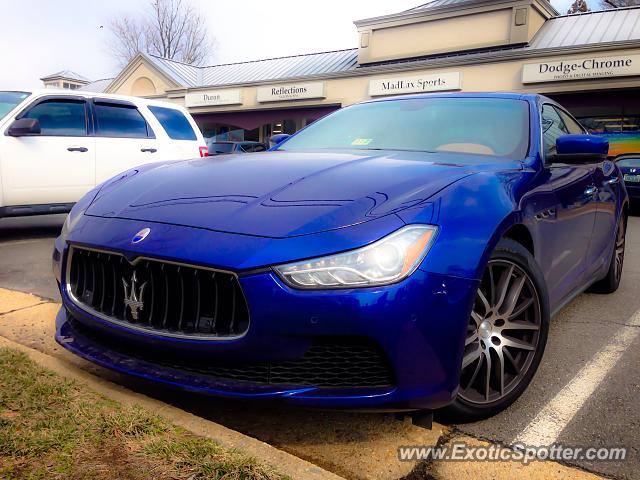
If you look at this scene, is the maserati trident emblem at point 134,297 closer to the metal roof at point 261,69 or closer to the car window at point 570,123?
the car window at point 570,123

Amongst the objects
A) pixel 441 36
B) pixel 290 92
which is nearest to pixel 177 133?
pixel 441 36

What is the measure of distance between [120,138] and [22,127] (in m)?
1.26

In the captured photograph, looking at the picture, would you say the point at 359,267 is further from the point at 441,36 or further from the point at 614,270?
the point at 441,36

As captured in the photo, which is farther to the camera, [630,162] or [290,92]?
[290,92]

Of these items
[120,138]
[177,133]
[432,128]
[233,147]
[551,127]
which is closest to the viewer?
[432,128]

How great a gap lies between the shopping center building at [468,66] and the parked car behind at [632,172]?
555cm

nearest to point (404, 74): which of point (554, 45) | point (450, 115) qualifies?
point (554, 45)

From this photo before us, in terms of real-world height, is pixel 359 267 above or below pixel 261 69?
below

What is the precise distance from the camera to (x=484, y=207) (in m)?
2.20

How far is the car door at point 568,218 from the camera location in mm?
2904

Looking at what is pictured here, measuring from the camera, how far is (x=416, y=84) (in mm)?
19297

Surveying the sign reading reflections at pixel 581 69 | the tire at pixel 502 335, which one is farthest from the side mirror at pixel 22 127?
the sign reading reflections at pixel 581 69

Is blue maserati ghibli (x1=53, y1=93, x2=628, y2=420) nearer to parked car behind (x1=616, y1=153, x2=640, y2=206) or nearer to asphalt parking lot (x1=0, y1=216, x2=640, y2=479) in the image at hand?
asphalt parking lot (x1=0, y1=216, x2=640, y2=479)

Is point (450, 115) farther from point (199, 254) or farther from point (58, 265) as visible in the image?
point (58, 265)
